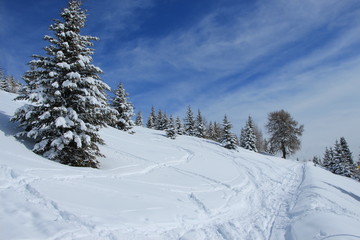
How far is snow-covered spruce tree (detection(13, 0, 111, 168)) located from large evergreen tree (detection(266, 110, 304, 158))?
3617cm

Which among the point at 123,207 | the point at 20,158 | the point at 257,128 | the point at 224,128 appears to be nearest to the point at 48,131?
the point at 20,158

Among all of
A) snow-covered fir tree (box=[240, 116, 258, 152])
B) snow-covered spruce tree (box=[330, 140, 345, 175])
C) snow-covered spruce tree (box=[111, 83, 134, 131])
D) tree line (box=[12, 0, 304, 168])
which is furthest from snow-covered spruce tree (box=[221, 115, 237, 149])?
tree line (box=[12, 0, 304, 168])

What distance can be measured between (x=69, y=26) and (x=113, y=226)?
10.1m

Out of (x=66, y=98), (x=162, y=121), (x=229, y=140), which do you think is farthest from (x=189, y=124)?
(x=66, y=98)

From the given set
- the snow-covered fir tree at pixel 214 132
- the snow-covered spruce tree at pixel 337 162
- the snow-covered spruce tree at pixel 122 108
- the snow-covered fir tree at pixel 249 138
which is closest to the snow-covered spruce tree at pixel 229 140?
the snow-covered fir tree at pixel 249 138

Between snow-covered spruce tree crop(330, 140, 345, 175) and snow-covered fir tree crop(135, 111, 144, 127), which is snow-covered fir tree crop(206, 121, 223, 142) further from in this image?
snow-covered spruce tree crop(330, 140, 345, 175)

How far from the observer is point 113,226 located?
4.98 m

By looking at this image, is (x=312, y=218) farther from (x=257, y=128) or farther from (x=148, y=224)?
(x=257, y=128)

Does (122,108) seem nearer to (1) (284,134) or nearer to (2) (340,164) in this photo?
(1) (284,134)

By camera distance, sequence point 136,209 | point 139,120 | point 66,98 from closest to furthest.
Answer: point 136,209 < point 66,98 < point 139,120

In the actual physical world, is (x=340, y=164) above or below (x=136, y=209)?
above

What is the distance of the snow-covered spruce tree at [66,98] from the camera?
9703 millimetres

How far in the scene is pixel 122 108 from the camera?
29.5 m

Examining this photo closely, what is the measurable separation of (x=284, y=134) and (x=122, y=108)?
94.4ft
